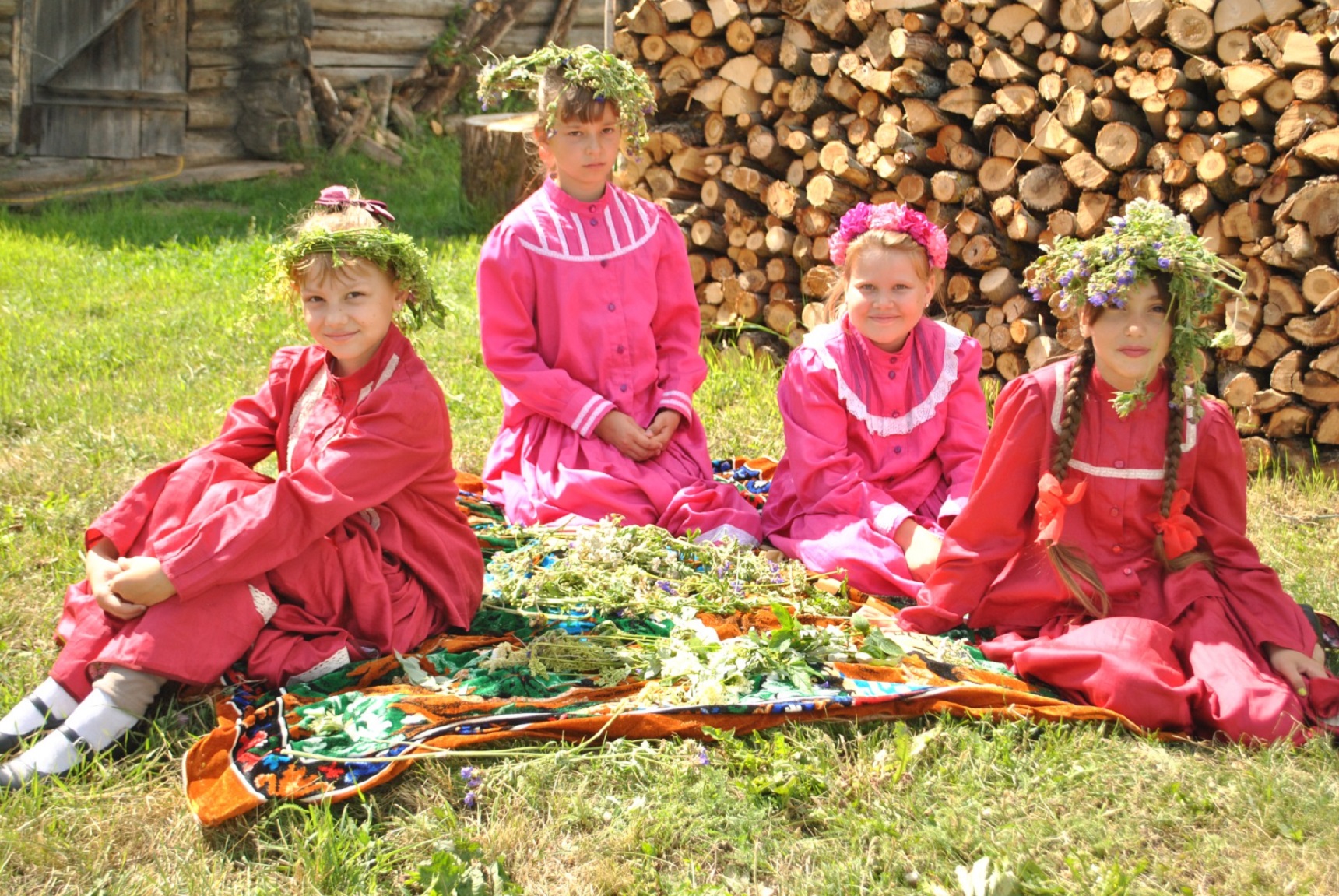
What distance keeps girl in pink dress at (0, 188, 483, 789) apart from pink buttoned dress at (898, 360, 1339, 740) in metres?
1.43

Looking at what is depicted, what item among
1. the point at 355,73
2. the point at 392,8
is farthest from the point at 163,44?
the point at 392,8

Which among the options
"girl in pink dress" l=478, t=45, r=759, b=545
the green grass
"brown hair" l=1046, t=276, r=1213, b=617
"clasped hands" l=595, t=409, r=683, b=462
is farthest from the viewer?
"clasped hands" l=595, t=409, r=683, b=462

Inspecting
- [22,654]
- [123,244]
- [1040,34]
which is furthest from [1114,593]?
[123,244]

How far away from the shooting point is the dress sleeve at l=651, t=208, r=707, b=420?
462 centimetres

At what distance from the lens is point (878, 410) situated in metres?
4.22

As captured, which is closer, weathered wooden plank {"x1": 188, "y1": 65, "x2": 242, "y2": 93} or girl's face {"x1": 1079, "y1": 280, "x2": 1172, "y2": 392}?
girl's face {"x1": 1079, "y1": 280, "x2": 1172, "y2": 392}

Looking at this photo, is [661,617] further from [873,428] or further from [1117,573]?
[1117,573]

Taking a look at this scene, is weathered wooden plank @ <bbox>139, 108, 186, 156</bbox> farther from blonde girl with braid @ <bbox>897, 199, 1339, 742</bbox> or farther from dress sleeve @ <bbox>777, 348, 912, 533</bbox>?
blonde girl with braid @ <bbox>897, 199, 1339, 742</bbox>

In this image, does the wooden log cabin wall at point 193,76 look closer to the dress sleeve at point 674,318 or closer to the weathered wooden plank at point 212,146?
the weathered wooden plank at point 212,146

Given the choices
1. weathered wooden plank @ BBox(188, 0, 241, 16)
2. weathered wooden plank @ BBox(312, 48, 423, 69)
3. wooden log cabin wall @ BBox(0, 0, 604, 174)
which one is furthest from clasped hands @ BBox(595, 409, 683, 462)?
weathered wooden plank @ BBox(312, 48, 423, 69)

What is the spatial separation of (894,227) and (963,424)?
2.30 ft

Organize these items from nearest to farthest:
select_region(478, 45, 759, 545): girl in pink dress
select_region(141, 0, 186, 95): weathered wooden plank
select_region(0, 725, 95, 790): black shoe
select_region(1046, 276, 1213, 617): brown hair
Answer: select_region(0, 725, 95, 790): black shoe
select_region(1046, 276, 1213, 617): brown hair
select_region(478, 45, 759, 545): girl in pink dress
select_region(141, 0, 186, 95): weathered wooden plank

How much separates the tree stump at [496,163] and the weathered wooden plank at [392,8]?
9.39ft

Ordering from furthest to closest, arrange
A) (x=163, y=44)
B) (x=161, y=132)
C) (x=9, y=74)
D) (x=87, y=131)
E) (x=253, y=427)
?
(x=161, y=132), (x=163, y=44), (x=87, y=131), (x=9, y=74), (x=253, y=427)
